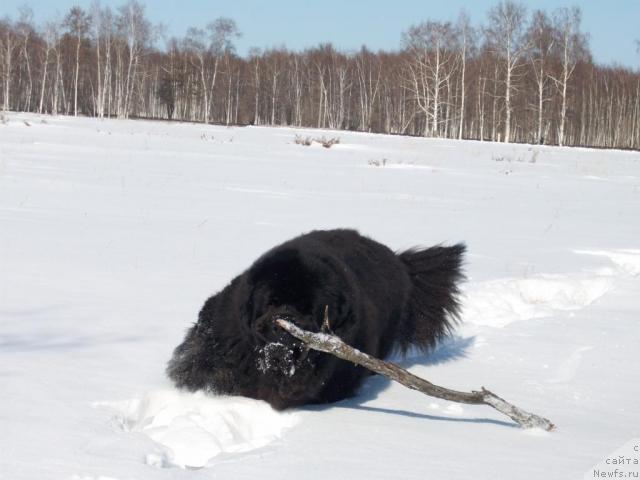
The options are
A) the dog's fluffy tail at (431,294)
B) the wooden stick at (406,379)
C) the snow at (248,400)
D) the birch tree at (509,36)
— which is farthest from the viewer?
the birch tree at (509,36)

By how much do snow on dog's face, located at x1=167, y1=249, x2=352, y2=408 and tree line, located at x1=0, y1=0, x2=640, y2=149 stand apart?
48841 millimetres

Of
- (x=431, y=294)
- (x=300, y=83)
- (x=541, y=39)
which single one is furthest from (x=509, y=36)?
(x=431, y=294)

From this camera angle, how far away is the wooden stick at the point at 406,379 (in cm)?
293

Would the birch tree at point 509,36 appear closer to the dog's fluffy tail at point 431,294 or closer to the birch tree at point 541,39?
the birch tree at point 541,39

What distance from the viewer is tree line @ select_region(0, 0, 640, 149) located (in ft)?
180

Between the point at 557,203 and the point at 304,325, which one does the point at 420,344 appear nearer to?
the point at 304,325

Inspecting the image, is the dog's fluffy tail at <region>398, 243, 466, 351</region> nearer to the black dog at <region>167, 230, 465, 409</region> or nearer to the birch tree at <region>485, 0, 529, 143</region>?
the black dog at <region>167, 230, 465, 409</region>

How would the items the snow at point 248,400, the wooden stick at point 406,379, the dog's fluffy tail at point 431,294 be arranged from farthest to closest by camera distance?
the dog's fluffy tail at point 431,294 → the wooden stick at point 406,379 → the snow at point 248,400

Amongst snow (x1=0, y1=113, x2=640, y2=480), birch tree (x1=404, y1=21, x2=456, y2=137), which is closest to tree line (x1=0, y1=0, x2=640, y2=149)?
birch tree (x1=404, y1=21, x2=456, y2=137)

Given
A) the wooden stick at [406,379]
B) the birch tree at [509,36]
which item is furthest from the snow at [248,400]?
the birch tree at [509,36]

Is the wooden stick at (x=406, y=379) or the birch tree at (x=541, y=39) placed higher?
the birch tree at (x=541, y=39)

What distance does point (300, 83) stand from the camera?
6906 centimetres

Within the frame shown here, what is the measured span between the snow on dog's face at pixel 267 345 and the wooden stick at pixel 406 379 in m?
0.08

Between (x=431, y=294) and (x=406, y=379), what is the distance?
5.42ft
